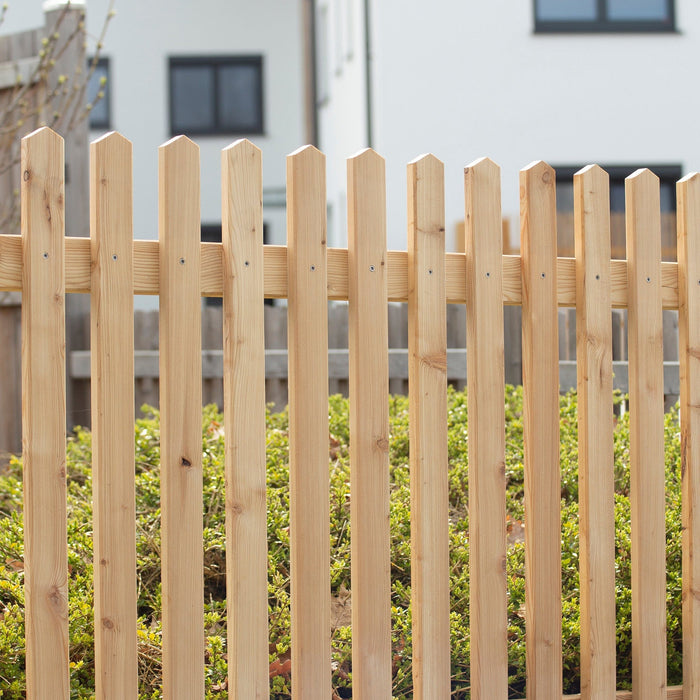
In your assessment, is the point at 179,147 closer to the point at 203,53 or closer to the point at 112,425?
the point at 112,425

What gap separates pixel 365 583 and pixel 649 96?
429 inches

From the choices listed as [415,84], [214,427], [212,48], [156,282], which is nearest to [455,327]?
[214,427]

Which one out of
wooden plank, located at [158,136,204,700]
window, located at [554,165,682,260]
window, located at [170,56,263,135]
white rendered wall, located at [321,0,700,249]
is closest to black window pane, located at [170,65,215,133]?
window, located at [170,56,263,135]

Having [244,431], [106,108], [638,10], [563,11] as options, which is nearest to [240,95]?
[106,108]

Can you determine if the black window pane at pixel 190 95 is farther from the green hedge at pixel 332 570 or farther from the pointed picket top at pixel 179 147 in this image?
the pointed picket top at pixel 179 147

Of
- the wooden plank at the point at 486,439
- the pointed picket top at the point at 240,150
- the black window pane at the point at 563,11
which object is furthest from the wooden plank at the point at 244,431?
the black window pane at the point at 563,11

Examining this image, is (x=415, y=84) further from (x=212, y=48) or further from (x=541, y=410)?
(x=541, y=410)

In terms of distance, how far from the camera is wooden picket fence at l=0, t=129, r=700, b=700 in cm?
248

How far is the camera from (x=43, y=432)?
7.97 feet

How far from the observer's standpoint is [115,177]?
2.53 m

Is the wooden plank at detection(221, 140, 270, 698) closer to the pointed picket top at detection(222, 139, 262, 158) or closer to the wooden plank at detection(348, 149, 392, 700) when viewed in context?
the pointed picket top at detection(222, 139, 262, 158)

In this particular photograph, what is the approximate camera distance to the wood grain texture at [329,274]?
2.49 meters

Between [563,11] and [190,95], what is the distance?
6.72 m

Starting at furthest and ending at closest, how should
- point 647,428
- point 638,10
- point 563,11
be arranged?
point 638,10
point 563,11
point 647,428
